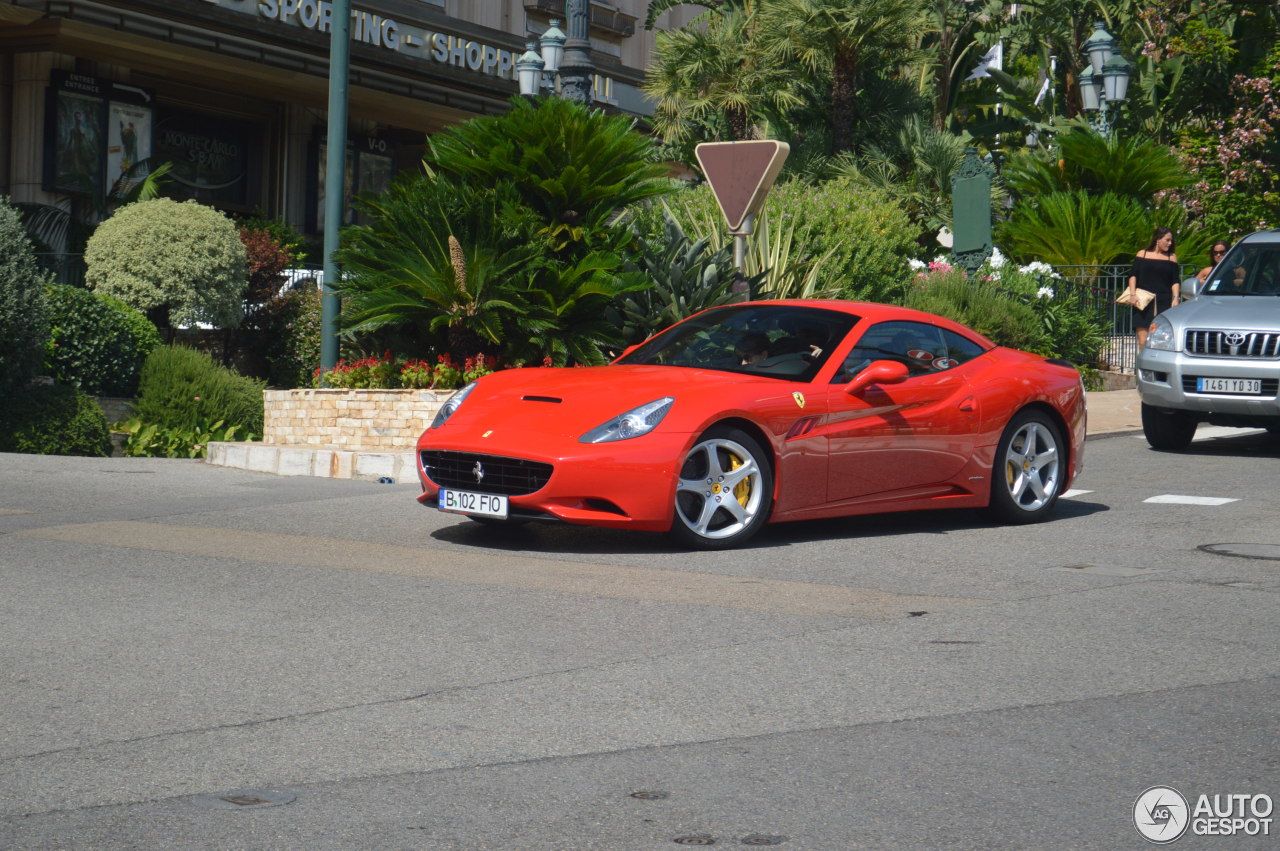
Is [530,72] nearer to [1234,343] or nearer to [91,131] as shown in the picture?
[91,131]

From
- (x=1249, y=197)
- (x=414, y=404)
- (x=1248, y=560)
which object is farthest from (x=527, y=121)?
(x=1249, y=197)

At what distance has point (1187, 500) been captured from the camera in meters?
11.2

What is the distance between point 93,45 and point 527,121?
1427 centimetres

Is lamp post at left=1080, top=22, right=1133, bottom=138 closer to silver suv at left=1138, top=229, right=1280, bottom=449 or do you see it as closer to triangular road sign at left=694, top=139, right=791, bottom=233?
silver suv at left=1138, top=229, right=1280, bottom=449

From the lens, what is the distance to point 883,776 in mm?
4465

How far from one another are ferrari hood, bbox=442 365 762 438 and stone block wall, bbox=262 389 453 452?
3695mm

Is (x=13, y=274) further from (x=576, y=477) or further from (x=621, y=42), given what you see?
(x=621, y=42)

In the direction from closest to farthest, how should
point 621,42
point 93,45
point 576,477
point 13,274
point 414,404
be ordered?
point 576,477
point 414,404
point 13,274
point 93,45
point 621,42

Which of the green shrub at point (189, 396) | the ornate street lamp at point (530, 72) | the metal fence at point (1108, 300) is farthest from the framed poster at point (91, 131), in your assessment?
the metal fence at point (1108, 300)

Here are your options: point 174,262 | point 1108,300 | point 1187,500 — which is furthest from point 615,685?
point 1108,300

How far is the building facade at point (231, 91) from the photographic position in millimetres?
24750

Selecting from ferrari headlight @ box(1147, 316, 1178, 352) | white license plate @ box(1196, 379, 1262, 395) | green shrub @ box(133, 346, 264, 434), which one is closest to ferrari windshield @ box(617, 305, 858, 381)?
white license plate @ box(1196, 379, 1262, 395)

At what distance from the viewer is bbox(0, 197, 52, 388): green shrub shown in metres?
14.2

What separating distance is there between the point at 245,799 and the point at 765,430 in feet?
16.5
